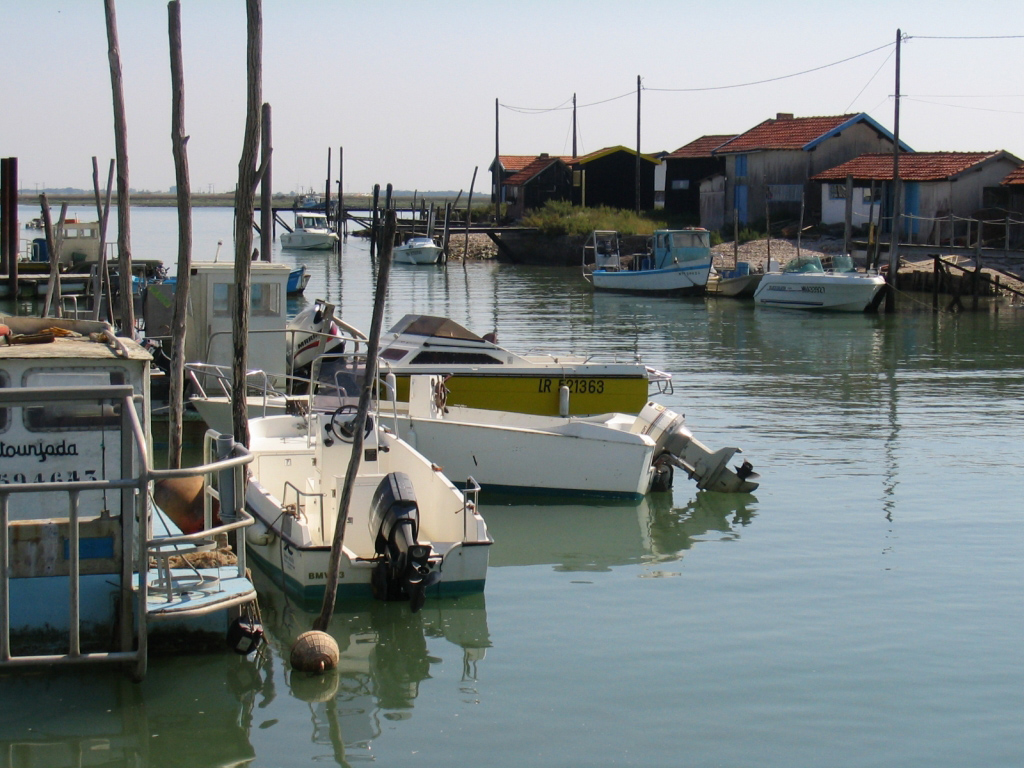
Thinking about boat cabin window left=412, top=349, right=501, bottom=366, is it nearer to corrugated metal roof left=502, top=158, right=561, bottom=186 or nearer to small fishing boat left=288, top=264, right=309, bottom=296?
small fishing boat left=288, top=264, right=309, bottom=296

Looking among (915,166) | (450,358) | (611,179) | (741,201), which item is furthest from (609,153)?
(450,358)

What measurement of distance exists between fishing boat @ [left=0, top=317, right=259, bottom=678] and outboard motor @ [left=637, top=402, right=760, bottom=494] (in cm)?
689

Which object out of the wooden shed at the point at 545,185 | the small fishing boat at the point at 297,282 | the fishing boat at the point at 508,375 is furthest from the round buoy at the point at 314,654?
the wooden shed at the point at 545,185

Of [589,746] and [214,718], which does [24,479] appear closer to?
[214,718]

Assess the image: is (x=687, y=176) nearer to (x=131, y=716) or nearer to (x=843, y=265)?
(x=843, y=265)

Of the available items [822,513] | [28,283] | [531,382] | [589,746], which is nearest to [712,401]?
[531,382]

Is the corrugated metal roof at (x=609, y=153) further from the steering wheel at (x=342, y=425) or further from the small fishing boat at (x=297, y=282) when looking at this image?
the steering wheel at (x=342, y=425)

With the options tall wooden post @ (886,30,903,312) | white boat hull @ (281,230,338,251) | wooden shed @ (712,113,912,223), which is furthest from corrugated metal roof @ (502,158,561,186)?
tall wooden post @ (886,30,903,312)

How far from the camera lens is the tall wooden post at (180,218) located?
1065 centimetres

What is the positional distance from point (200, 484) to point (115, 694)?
227 cm

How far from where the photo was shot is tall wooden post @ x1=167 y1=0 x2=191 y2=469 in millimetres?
10650

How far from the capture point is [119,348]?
785 centimetres

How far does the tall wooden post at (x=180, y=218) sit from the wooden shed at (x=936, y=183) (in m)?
37.6

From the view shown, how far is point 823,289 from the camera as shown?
38.7 meters
